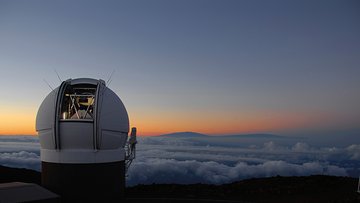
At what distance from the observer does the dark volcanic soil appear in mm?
22344

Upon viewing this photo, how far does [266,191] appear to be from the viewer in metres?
25.2

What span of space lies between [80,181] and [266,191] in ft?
53.0

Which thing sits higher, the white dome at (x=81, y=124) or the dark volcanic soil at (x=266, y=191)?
the white dome at (x=81, y=124)

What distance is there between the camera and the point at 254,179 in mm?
30844

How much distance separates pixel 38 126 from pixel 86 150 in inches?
110

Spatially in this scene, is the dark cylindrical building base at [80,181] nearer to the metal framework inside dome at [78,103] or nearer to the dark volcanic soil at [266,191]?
the metal framework inside dome at [78,103]

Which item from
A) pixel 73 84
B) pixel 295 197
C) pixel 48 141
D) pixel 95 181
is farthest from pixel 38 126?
pixel 295 197

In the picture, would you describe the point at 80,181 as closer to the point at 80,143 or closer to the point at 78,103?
the point at 80,143

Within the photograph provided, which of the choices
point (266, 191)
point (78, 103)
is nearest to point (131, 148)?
point (78, 103)

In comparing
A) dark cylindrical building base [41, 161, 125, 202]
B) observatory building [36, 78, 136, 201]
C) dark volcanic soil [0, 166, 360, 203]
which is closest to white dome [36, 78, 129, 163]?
observatory building [36, 78, 136, 201]

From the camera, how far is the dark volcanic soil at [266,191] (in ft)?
73.3

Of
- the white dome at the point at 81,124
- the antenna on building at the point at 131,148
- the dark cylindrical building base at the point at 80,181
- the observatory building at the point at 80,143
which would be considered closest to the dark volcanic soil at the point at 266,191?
the antenna on building at the point at 131,148

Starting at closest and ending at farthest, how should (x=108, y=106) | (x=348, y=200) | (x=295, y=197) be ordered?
(x=108, y=106)
(x=348, y=200)
(x=295, y=197)

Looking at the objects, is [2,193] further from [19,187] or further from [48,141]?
[48,141]
